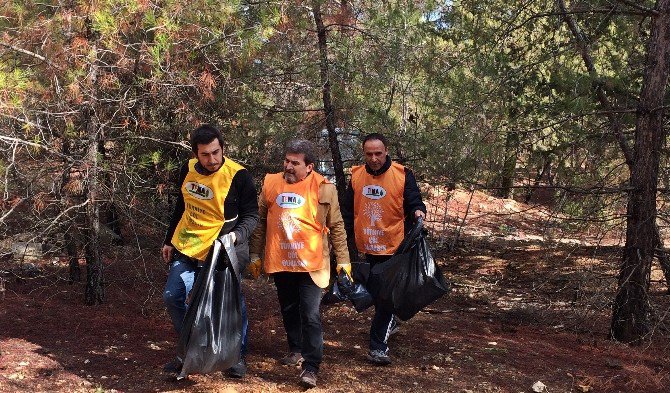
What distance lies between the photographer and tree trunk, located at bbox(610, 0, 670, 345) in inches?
210

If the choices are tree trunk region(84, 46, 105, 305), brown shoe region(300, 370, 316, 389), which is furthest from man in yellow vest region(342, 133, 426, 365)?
tree trunk region(84, 46, 105, 305)

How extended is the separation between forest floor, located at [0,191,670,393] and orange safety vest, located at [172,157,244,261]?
92 cm

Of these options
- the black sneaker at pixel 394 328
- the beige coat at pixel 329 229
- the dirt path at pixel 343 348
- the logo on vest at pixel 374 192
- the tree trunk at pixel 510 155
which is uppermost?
the tree trunk at pixel 510 155

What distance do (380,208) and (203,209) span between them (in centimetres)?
139

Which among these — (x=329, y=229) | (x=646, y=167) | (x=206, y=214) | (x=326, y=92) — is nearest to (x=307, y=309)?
(x=329, y=229)

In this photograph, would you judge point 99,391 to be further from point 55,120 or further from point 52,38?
point 52,38

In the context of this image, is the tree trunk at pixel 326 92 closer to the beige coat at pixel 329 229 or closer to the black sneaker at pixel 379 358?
the black sneaker at pixel 379 358

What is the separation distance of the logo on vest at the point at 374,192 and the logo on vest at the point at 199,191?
50.6 inches

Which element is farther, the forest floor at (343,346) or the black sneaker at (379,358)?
the black sneaker at (379,358)

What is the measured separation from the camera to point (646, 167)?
5406 millimetres

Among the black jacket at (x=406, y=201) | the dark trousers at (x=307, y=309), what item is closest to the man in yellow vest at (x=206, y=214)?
the dark trousers at (x=307, y=309)

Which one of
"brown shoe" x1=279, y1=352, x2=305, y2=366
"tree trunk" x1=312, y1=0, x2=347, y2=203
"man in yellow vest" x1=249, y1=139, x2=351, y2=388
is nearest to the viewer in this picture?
"man in yellow vest" x1=249, y1=139, x2=351, y2=388

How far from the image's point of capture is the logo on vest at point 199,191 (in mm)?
4242

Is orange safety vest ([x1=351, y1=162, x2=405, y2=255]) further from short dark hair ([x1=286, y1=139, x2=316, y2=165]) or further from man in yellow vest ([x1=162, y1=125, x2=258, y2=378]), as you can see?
man in yellow vest ([x1=162, y1=125, x2=258, y2=378])
